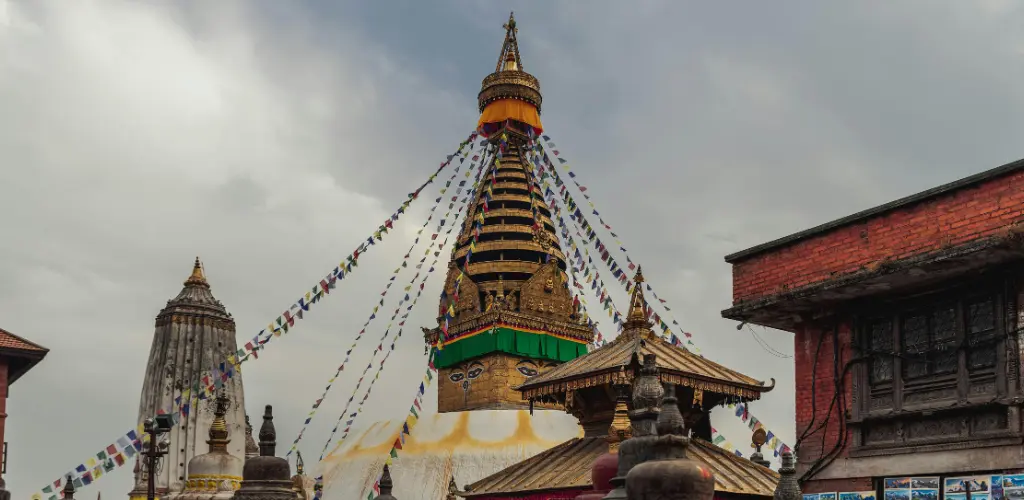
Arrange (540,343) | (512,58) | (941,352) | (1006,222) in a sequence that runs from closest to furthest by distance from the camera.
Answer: (1006,222)
(941,352)
(540,343)
(512,58)

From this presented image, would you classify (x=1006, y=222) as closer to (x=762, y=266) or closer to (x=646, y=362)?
(x=762, y=266)

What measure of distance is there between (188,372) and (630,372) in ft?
76.9

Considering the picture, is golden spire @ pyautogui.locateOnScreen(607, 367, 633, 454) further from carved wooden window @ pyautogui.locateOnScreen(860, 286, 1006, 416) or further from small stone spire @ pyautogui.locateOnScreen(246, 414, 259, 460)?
small stone spire @ pyautogui.locateOnScreen(246, 414, 259, 460)

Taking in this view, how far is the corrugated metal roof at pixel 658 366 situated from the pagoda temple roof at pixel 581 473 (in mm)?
902

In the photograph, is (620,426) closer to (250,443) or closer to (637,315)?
(637,315)

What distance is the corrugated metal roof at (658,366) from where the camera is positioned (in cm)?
1495

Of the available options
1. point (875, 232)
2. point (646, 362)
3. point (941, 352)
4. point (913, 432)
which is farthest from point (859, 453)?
point (646, 362)

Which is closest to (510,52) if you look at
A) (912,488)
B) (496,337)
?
(496,337)

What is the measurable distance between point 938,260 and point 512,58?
91.0ft

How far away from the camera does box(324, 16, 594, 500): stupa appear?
29.2m

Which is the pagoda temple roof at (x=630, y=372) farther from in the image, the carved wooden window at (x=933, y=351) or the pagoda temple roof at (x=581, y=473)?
the carved wooden window at (x=933, y=351)

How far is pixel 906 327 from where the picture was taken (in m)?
11.1

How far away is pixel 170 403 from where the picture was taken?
111 ft

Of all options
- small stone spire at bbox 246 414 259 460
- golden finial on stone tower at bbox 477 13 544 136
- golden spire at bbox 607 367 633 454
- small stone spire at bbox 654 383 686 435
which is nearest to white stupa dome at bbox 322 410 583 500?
small stone spire at bbox 246 414 259 460
